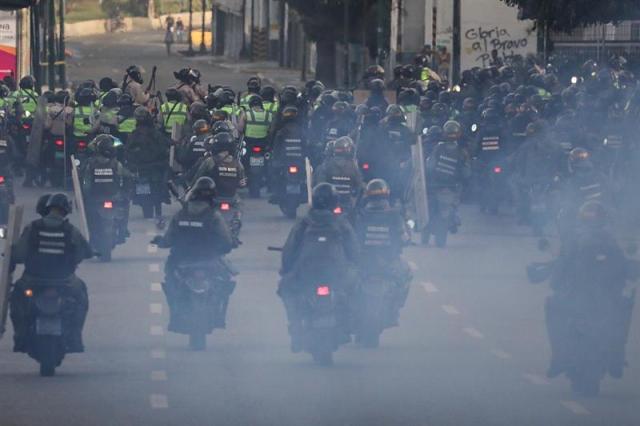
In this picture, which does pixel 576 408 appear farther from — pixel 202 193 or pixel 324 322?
pixel 202 193

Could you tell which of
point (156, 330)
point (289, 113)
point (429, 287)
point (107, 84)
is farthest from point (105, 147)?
point (107, 84)

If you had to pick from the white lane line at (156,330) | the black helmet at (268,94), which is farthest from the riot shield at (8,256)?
the black helmet at (268,94)

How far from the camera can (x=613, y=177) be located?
105ft

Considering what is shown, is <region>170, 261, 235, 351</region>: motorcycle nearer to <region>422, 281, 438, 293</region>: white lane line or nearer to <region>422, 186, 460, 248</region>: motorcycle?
<region>422, 281, 438, 293</region>: white lane line

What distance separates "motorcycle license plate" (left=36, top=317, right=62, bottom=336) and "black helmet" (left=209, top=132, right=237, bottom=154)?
331 inches

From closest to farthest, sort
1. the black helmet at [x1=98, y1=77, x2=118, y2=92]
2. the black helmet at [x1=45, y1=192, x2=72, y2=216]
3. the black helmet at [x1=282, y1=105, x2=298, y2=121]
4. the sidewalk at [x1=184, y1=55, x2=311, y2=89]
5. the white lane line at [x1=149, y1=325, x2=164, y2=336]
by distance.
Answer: the black helmet at [x1=45, y1=192, x2=72, y2=216] < the white lane line at [x1=149, y1=325, x2=164, y2=336] < the black helmet at [x1=282, y1=105, x2=298, y2=121] < the black helmet at [x1=98, y1=77, x2=118, y2=92] < the sidewalk at [x1=184, y1=55, x2=311, y2=89]

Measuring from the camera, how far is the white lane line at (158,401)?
1576 centimetres

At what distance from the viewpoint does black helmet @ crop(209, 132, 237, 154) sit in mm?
25019

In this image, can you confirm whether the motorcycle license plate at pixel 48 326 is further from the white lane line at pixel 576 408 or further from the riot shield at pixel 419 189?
the riot shield at pixel 419 189

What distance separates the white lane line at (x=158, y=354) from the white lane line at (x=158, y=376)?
83 centimetres

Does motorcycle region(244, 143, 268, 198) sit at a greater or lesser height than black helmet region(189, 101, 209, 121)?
lesser

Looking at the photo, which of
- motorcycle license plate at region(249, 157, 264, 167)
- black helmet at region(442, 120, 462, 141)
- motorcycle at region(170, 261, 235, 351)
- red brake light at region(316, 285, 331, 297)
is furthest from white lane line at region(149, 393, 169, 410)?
motorcycle license plate at region(249, 157, 264, 167)

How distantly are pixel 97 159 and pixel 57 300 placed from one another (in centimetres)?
853

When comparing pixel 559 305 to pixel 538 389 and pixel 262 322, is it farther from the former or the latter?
pixel 262 322
